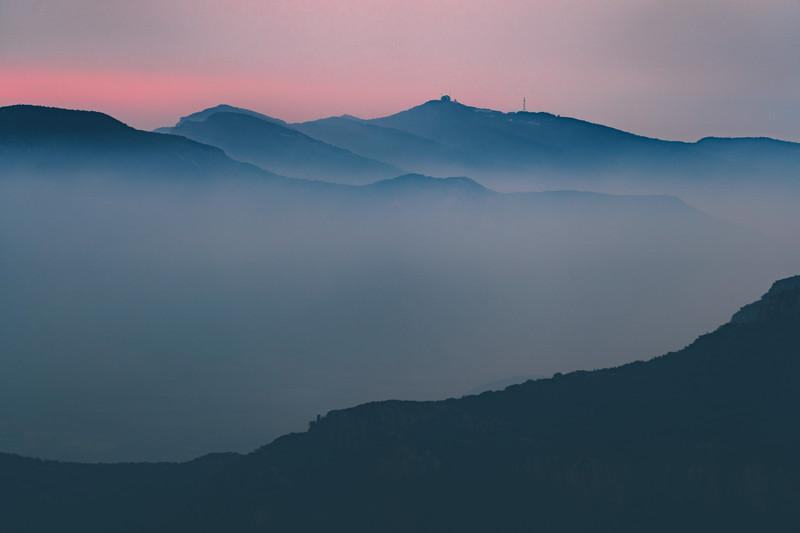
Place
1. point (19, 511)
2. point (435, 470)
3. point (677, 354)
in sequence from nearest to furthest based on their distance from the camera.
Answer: point (435, 470) → point (677, 354) → point (19, 511)

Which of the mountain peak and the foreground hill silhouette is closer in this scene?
the foreground hill silhouette

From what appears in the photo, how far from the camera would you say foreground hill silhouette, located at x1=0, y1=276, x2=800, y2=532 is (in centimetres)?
14100

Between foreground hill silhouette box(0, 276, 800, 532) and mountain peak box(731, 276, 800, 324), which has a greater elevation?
mountain peak box(731, 276, 800, 324)

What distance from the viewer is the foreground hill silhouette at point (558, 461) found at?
14100cm

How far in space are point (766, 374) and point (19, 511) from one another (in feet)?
405

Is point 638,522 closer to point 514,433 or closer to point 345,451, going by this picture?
point 514,433

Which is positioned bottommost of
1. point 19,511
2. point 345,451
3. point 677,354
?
point 19,511

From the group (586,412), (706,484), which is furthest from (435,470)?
(706,484)

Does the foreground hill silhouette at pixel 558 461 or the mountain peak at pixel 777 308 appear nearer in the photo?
the foreground hill silhouette at pixel 558 461

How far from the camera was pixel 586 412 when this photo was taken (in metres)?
164

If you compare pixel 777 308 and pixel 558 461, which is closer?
pixel 558 461

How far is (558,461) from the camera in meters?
149

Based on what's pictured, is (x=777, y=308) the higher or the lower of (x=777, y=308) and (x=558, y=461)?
the higher

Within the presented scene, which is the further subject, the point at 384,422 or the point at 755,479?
the point at 384,422
